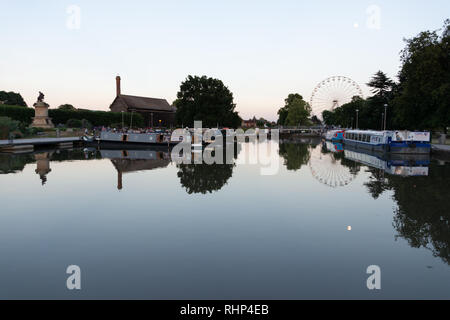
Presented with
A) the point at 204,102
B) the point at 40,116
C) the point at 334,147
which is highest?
the point at 204,102

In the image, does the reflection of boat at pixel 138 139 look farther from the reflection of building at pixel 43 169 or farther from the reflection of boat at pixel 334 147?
the reflection of boat at pixel 334 147

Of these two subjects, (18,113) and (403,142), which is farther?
(18,113)

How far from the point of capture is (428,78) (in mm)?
43188

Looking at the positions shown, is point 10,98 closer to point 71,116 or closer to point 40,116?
point 71,116

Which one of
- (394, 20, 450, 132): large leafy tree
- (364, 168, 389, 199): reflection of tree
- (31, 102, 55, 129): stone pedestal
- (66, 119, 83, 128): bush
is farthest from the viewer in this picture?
(66, 119, 83, 128): bush

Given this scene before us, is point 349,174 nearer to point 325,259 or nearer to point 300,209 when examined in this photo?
point 300,209

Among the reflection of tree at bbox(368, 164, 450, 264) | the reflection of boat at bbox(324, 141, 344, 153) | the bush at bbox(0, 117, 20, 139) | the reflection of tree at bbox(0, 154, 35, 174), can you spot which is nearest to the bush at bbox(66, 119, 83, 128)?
the bush at bbox(0, 117, 20, 139)

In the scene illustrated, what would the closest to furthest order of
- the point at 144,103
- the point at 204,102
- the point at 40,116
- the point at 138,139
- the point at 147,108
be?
the point at 138,139
the point at 40,116
the point at 204,102
the point at 147,108
the point at 144,103

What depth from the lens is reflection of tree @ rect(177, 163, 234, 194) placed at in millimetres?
17850

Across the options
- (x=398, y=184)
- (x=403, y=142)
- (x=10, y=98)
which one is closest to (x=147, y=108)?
(x=10, y=98)

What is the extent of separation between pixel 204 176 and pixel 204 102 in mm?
53722

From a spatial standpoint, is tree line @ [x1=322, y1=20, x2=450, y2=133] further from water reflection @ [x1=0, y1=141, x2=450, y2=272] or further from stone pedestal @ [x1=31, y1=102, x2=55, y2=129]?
stone pedestal @ [x1=31, y1=102, x2=55, y2=129]

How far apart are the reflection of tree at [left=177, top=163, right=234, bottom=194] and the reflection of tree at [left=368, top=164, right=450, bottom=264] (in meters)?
8.32
